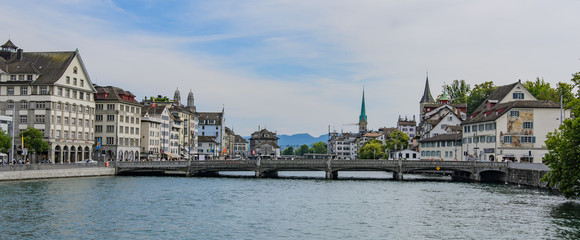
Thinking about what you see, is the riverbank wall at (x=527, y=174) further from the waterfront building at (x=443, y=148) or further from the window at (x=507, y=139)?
the waterfront building at (x=443, y=148)

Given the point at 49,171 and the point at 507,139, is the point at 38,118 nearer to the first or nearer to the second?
the point at 49,171

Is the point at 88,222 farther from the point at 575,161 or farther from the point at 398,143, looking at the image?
the point at 398,143

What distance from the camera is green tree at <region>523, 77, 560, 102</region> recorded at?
111m

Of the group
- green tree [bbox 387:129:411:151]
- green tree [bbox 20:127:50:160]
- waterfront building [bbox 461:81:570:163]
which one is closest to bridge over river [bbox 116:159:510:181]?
waterfront building [bbox 461:81:570:163]

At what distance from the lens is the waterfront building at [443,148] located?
10579 centimetres

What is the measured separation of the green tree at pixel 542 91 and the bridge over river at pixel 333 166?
2913cm

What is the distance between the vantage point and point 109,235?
35.2 meters

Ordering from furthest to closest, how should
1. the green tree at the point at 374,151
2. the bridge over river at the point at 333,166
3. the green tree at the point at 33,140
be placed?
1. the green tree at the point at 374,151
2. the green tree at the point at 33,140
3. the bridge over river at the point at 333,166

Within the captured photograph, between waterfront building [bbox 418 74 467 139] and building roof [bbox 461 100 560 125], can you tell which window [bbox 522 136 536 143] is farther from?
waterfront building [bbox 418 74 467 139]

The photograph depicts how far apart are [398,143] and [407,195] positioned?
8646 centimetres

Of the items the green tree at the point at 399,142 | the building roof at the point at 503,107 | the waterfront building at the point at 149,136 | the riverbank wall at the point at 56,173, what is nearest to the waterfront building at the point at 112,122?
the waterfront building at the point at 149,136

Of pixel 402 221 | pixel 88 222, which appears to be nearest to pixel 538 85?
pixel 402 221

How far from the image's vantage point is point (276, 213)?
1831 inches

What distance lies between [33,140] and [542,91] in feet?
289
